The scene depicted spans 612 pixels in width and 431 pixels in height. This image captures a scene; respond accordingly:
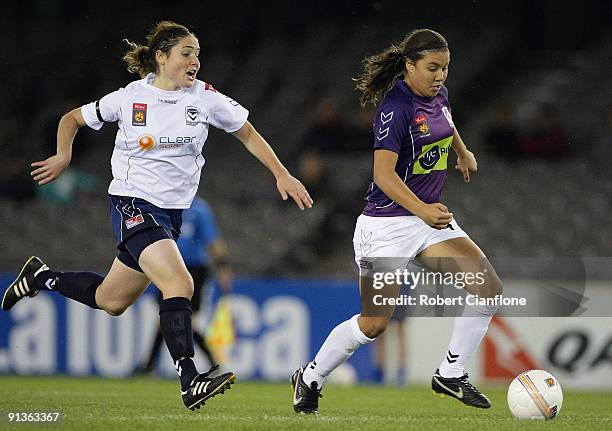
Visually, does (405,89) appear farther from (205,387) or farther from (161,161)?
(205,387)

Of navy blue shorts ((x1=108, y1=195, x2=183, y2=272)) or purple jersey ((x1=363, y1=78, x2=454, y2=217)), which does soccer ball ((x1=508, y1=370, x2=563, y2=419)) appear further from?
navy blue shorts ((x1=108, y1=195, x2=183, y2=272))

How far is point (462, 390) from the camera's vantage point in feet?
22.1

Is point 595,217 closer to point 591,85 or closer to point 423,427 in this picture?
point 591,85

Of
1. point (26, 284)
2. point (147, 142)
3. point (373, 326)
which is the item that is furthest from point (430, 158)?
point (26, 284)

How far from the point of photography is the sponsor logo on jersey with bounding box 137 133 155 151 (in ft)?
21.3

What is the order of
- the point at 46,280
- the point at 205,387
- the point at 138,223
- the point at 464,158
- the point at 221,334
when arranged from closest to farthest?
the point at 205,387 → the point at 138,223 → the point at 464,158 → the point at 46,280 → the point at 221,334

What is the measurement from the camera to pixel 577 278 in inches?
466

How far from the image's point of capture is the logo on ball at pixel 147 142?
6504mm

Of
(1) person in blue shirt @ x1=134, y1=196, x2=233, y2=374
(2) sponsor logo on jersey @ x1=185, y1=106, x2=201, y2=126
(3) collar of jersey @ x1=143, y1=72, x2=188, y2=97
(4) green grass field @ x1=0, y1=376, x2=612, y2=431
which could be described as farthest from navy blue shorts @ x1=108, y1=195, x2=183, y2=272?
(1) person in blue shirt @ x1=134, y1=196, x2=233, y2=374

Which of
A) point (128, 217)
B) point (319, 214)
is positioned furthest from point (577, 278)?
point (128, 217)

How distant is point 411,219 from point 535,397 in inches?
46.2

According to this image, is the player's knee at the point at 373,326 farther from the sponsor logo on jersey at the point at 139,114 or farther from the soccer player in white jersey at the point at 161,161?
the sponsor logo on jersey at the point at 139,114

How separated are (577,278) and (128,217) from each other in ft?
21.3

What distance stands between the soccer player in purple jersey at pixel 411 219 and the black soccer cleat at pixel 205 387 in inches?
34.3
